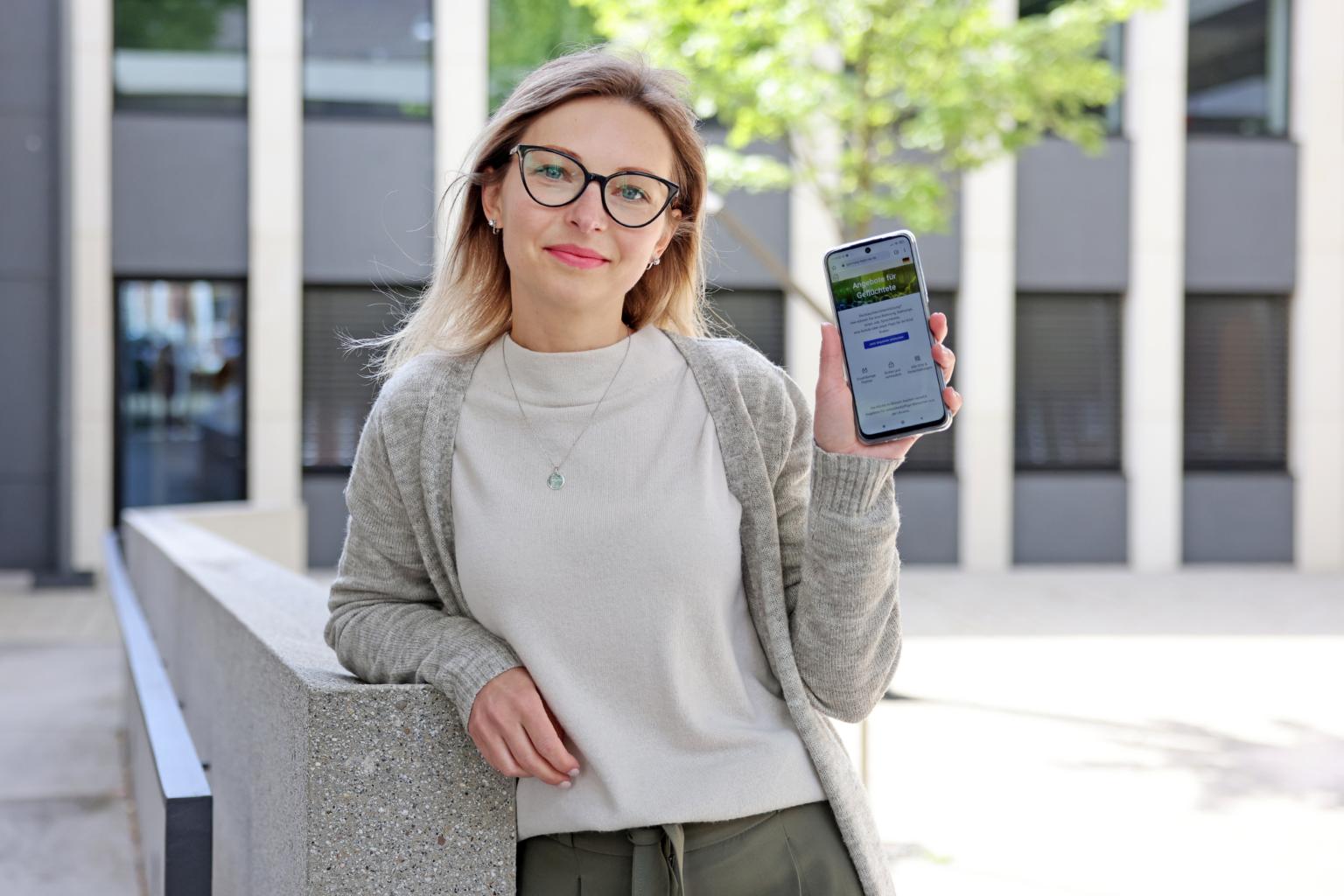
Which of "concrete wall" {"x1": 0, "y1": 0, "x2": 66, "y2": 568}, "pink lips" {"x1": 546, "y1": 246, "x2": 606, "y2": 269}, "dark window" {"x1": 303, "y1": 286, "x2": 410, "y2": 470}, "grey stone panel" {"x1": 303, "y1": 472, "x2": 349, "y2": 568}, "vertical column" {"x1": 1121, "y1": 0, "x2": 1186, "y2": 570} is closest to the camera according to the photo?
"pink lips" {"x1": 546, "y1": 246, "x2": 606, "y2": 269}

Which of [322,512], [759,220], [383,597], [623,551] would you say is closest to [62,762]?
[383,597]

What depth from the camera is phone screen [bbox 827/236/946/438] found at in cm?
183

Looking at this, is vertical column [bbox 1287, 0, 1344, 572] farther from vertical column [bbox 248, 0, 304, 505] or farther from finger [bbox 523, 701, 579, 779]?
finger [bbox 523, 701, 579, 779]

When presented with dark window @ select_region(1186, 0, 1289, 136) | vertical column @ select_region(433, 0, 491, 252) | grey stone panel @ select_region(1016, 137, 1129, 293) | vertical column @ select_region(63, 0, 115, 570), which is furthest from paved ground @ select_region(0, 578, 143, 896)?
dark window @ select_region(1186, 0, 1289, 136)

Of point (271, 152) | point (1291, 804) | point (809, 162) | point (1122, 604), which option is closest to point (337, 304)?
point (271, 152)

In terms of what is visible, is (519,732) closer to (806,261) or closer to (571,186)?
(571,186)

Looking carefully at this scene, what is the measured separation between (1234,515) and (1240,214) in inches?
130

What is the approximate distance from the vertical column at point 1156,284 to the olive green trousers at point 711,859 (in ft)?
49.2

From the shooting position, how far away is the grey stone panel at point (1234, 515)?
16.4 meters

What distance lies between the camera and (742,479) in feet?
6.35

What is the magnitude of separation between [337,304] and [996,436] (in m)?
7.08

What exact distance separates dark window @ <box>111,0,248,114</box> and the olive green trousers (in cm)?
1462

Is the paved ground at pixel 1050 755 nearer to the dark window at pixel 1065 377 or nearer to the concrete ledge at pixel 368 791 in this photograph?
the concrete ledge at pixel 368 791

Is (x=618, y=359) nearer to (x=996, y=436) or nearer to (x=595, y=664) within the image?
(x=595, y=664)
